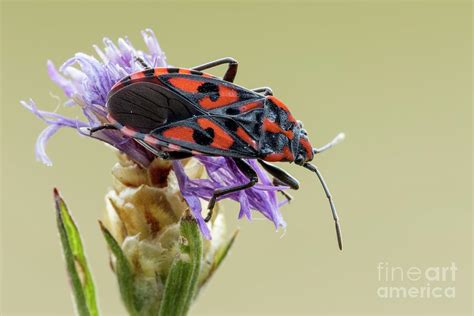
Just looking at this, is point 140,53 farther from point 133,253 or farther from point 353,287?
point 353,287

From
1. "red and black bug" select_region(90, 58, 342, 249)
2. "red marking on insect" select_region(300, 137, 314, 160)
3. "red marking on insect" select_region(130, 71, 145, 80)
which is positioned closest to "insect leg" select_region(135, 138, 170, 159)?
"red and black bug" select_region(90, 58, 342, 249)

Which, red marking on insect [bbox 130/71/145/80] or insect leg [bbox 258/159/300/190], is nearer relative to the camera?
red marking on insect [bbox 130/71/145/80]

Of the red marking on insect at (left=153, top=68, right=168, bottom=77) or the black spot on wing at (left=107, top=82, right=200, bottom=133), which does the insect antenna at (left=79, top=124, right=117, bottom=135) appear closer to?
the black spot on wing at (left=107, top=82, right=200, bottom=133)

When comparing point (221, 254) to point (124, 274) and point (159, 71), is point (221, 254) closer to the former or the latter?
point (124, 274)

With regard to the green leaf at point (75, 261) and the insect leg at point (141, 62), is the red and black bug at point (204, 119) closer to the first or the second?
the insect leg at point (141, 62)

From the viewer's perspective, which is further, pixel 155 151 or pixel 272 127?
pixel 272 127

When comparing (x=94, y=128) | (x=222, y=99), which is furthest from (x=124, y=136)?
(x=222, y=99)
